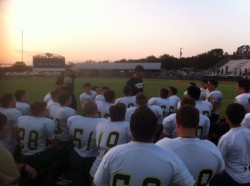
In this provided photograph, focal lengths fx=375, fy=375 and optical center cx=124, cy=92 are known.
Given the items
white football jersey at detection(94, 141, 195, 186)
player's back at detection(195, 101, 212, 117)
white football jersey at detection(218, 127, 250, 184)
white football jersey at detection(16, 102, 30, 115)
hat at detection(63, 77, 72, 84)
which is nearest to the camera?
white football jersey at detection(94, 141, 195, 186)

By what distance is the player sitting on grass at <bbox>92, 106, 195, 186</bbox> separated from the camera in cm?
325

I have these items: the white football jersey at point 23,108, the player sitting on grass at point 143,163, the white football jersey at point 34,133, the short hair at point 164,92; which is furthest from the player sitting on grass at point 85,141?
the short hair at point 164,92

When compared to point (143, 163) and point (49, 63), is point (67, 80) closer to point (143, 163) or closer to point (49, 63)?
point (143, 163)

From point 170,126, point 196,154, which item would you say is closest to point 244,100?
point 170,126

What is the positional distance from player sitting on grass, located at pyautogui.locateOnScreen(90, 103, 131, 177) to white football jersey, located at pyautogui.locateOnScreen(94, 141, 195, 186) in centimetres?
220

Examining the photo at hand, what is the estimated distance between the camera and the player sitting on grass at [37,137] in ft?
20.9

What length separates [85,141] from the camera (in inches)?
249

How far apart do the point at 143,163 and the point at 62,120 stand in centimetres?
445

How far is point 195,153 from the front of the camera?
391 centimetres

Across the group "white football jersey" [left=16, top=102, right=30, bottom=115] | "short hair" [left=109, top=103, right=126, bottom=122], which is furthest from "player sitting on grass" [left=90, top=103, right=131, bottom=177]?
"white football jersey" [left=16, top=102, right=30, bottom=115]

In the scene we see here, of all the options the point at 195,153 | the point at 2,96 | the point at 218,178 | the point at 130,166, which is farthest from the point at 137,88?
the point at 130,166

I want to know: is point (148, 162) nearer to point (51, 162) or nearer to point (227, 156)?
point (227, 156)

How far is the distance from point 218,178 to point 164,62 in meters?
109

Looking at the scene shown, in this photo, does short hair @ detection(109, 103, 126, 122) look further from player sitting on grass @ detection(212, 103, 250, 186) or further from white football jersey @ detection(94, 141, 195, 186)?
white football jersey @ detection(94, 141, 195, 186)
